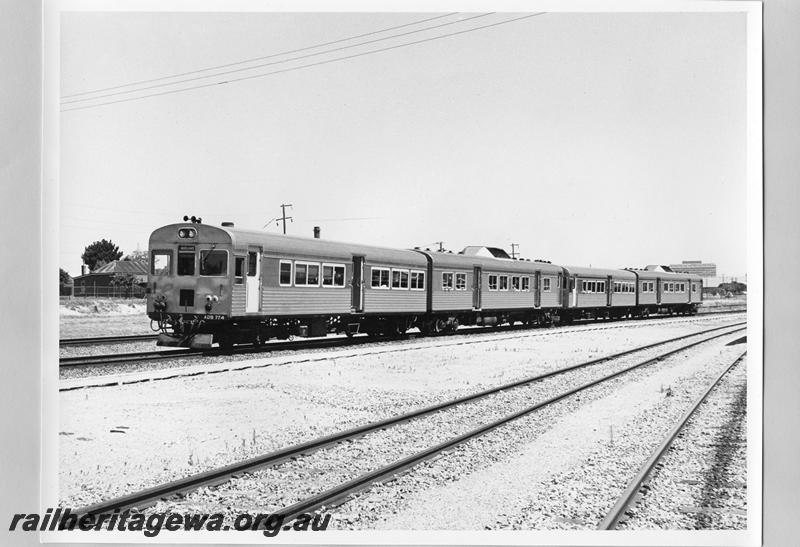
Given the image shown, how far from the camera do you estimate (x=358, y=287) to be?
9398 mm

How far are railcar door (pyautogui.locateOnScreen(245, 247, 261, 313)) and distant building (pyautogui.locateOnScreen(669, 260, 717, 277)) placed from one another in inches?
189

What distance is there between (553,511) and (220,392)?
3.20 m

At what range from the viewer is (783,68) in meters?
5.75

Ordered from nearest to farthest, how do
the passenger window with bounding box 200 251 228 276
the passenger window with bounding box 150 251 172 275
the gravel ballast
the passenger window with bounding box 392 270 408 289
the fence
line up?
the gravel ballast, the fence, the passenger window with bounding box 150 251 172 275, the passenger window with bounding box 200 251 228 276, the passenger window with bounding box 392 270 408 289

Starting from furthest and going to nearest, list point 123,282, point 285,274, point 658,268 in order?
1. point 285,274
2. point 123,282
3. point 658,268

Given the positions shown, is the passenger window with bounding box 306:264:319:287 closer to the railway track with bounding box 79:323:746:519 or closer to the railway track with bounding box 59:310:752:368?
the railway track with bounding box 59:310:752:368

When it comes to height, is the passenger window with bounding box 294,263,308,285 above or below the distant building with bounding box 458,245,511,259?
below

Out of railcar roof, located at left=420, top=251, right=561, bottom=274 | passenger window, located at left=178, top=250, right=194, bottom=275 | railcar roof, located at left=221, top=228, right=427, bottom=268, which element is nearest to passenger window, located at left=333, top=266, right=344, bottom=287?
railcar roof, located at left=221, top=228, right=427, bottom=268

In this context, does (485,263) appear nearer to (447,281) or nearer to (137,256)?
(447,281)

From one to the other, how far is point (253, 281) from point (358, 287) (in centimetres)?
184

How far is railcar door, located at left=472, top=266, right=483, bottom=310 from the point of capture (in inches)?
387

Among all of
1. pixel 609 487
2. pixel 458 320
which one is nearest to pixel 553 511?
pixel 609 487

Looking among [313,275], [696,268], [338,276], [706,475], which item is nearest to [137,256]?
[313,275]
